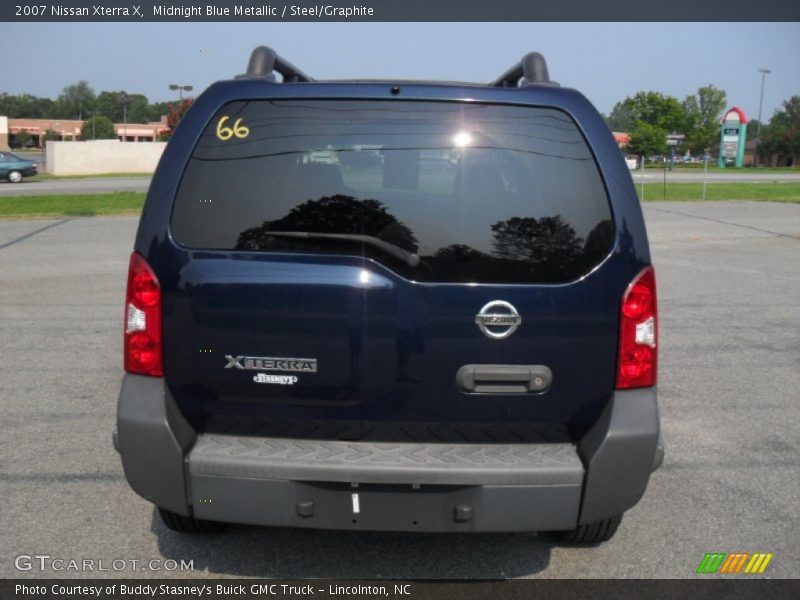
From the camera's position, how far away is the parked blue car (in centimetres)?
4003

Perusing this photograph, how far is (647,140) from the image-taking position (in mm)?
85188

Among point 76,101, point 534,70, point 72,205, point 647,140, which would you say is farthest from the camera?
point 76,101

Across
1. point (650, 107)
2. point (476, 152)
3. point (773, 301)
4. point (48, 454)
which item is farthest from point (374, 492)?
point (650, 107)

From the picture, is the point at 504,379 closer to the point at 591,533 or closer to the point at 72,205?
the point at 591,533

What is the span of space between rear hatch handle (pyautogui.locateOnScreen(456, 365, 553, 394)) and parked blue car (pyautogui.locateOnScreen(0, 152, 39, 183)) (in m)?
41.7

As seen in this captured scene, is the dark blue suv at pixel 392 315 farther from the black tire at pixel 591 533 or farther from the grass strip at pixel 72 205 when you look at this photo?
the grass strip at pixel 72 205

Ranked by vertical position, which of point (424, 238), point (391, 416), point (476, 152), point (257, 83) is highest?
point (257, 83)

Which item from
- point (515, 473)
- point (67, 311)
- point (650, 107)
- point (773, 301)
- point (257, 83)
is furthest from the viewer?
point (650, 107)

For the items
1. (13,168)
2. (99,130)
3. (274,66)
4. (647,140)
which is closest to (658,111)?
(647,140)

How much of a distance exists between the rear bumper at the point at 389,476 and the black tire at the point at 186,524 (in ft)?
1.72

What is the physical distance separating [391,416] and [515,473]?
0.47 metres

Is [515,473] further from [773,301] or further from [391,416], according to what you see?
[773,301]

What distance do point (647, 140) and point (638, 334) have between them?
8707 cm

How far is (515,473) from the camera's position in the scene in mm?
2865
